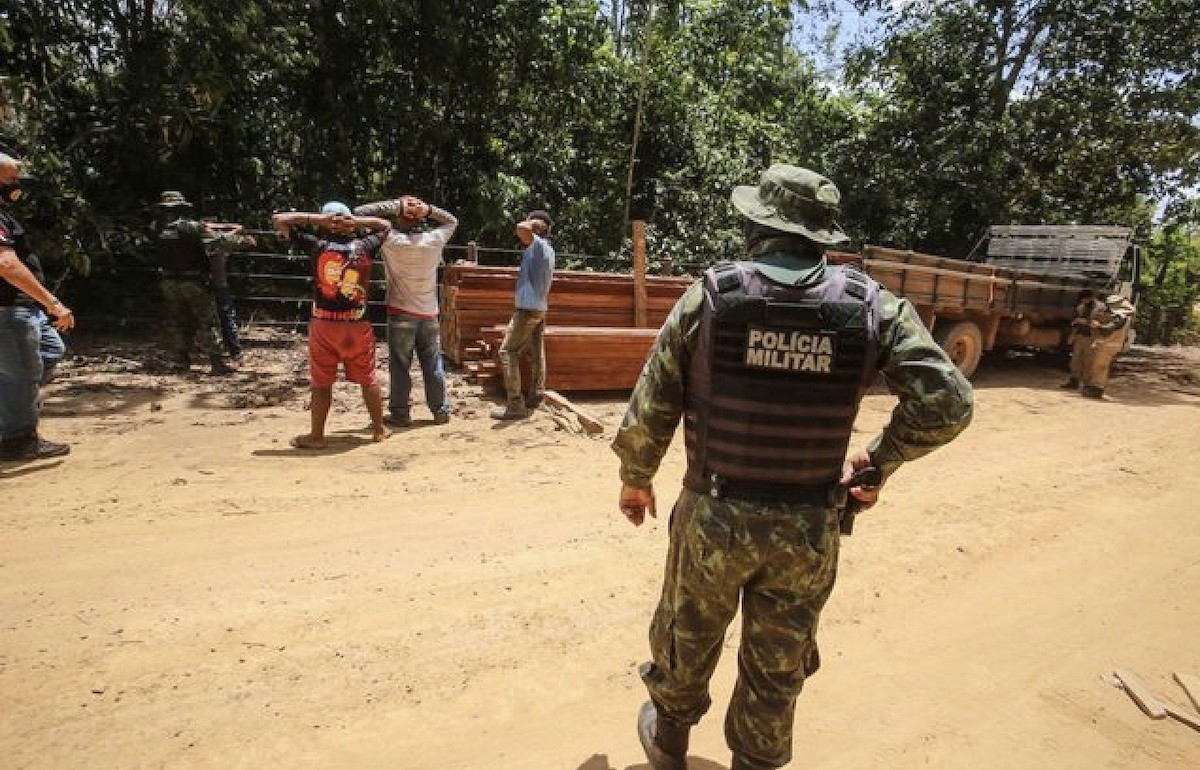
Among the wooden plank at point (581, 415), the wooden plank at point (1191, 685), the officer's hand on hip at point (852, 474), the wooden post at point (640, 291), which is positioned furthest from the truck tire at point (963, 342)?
the officer's hand on hip at point (852, 474)

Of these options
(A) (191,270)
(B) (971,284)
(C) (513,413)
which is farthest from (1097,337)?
(A) (191,270)

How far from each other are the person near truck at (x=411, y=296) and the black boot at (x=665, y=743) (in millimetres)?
4329

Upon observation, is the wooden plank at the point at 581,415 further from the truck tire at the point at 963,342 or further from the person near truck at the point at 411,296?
the truck tire at the point at 963,342

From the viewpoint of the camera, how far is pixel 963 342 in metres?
10.1

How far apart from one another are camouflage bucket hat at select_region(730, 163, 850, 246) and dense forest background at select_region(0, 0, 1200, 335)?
26.7ft

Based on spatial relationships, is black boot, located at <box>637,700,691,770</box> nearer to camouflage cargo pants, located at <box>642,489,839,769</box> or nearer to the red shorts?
camouflage cargo pants, located at <box>642,489,839,769</box>

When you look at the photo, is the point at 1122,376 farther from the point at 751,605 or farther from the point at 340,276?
the point at 751,605

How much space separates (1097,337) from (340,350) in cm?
1006

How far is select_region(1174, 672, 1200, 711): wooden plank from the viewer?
126 inches

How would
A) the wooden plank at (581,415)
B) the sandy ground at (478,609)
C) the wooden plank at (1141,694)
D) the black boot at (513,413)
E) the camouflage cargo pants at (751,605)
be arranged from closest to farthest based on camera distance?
the camouflage cargo pants at (751,605), the sandy ground at (478,609), the wooden plank at (1141,694), the wooden plank at (581,415), the black boot at (513,413)

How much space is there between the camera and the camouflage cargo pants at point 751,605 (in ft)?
6.74

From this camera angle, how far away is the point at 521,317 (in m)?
6.49

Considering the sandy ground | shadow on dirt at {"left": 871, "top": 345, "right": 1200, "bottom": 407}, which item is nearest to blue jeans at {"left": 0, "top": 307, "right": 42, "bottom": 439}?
the sandy ground

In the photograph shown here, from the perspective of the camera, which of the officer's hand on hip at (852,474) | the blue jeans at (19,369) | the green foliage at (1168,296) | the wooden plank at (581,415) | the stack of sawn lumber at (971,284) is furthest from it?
the green foliage at (1168,296)
